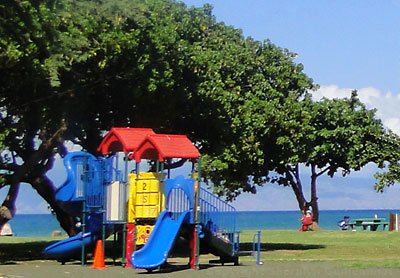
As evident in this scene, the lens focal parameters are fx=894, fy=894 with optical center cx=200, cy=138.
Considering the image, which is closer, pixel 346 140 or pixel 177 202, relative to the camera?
pixel 177 202

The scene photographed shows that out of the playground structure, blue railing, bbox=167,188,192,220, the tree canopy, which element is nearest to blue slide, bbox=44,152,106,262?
the playground structure

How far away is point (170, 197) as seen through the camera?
24391 millimetres

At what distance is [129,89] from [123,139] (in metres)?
3.33

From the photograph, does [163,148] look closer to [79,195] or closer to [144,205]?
[144,205]

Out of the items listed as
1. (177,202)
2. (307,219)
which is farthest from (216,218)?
(307,219)

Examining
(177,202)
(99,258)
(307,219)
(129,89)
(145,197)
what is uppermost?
(129,89)

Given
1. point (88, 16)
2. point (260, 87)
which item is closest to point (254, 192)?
point (260, 87)

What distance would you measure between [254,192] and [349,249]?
64.9ft

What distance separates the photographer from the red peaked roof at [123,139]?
2559 centimetres

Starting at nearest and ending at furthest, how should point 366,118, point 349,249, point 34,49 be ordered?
point 34,49 < point 349,249 < point 366,118

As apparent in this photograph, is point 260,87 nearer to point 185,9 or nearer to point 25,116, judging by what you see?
point 185,9

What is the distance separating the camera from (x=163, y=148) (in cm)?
2403

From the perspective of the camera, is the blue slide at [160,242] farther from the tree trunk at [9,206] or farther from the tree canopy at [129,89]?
the tree trunk at [9,206]

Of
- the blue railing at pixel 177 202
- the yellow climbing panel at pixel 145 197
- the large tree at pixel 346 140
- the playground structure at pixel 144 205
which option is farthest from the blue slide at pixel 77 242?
the large tree at pixel 346 140
